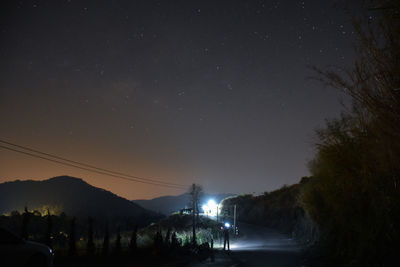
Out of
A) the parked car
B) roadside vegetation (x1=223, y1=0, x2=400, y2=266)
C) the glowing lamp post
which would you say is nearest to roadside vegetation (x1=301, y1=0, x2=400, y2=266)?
roadside vegetation (x1=223, y1=0, x2=400, y2=266)

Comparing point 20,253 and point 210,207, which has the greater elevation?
point 20,253

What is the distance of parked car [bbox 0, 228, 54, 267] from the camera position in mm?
8133

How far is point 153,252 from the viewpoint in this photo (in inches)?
838

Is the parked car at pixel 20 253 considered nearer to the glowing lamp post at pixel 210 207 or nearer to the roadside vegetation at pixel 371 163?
the roadside vegetation at pixel 371 163

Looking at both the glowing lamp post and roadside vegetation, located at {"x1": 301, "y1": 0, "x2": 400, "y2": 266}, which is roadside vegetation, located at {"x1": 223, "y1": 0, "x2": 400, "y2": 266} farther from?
the glowing lamp post

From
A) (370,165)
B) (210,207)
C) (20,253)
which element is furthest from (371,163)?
(210,207)

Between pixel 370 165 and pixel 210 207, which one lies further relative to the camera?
pixel 210 207

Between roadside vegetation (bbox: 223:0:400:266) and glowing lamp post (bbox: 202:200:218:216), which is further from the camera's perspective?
glowing lamp post (bbox: 202:200:218:216)

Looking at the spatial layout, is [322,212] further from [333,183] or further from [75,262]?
[75,262]

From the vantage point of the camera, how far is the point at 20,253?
27.7 feet

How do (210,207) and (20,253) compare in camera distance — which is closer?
(20,253)

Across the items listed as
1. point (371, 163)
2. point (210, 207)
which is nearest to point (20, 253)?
point (371, 163)

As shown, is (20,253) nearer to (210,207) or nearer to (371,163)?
(371,163)

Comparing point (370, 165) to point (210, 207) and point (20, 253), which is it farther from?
point (210, 207)
